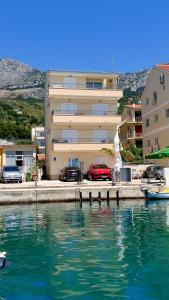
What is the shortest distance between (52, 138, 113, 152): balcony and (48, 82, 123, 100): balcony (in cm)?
584

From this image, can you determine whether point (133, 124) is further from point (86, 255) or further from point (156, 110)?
point (86, 255)

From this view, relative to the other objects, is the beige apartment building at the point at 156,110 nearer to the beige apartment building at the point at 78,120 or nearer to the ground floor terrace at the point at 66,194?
the beige apartment building at the point at 78,120

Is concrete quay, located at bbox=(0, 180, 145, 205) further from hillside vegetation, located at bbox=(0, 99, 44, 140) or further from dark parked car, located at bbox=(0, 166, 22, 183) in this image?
hillside vegetation, located at bbox=(0, 99, 44, 140)

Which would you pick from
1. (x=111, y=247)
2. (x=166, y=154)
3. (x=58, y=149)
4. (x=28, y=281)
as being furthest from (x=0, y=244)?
(x=58, y=149)

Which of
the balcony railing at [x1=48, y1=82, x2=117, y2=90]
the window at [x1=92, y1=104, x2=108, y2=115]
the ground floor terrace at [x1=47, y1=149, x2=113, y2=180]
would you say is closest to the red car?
the ground floor terrace at [x1=47, y1=149, x2=113, y2=180]

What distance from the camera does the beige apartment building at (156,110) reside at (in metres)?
62.5

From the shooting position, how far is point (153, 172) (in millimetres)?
51344

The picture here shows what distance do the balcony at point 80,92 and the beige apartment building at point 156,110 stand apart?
628 centimetres

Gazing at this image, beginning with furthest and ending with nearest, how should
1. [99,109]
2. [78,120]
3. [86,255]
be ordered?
[99,109] → [78,120] → [86,255]

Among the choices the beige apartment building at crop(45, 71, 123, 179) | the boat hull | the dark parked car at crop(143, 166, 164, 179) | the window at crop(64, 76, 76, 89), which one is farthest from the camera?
the window at crop(64, 76, 76, 89)

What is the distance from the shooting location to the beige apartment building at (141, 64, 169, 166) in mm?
62469

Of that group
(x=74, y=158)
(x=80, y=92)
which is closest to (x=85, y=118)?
(x=80, y=92)

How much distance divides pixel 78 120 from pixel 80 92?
394 cm

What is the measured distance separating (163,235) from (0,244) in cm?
718
